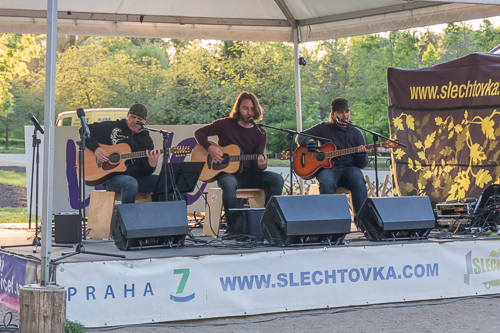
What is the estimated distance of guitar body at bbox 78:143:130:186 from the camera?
19.8ft

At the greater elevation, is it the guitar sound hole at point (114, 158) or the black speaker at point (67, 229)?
the guitar sound hole at point (114, 158)

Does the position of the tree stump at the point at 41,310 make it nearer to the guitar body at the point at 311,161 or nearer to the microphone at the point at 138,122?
the microphone at the point at 138,122

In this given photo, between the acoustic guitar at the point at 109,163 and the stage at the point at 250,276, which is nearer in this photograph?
the stage at the point at 250,276

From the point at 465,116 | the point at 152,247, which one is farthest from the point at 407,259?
the point at 465,116

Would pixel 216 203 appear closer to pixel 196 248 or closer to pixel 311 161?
pixel 311 161

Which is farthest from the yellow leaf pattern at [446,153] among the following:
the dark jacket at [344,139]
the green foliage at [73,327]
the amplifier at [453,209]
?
the green foliage at [73,327]

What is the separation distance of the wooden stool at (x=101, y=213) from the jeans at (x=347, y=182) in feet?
6.55

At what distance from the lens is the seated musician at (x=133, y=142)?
6.09 m

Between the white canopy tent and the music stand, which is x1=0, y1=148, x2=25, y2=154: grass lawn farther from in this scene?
the music stand

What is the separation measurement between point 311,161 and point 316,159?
0.07m

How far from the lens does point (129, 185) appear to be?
583cm

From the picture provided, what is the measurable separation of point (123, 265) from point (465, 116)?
165 inches

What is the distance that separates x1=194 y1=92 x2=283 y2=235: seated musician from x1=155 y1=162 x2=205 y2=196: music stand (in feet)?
1.07

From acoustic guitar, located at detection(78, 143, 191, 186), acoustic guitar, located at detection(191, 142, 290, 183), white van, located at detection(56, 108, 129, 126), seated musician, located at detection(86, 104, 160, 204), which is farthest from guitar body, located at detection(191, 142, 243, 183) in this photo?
white van, located at detection(56, 108, 129, 126)
